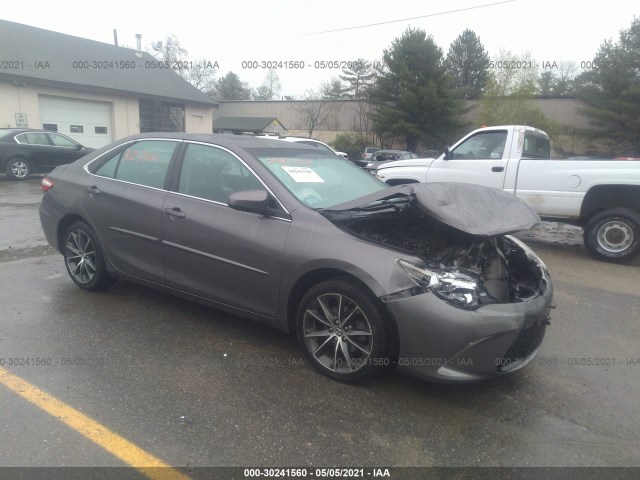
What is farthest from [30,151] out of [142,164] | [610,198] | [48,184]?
[610,198]

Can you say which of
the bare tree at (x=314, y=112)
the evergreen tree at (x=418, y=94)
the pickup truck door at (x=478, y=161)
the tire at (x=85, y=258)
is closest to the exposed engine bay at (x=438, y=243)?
the tire at (x=85, y=258)

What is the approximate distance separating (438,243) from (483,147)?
5104mm

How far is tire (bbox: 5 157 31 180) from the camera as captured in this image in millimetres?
14047

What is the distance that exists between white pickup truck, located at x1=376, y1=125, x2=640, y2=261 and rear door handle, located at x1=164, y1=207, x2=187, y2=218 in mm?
5321

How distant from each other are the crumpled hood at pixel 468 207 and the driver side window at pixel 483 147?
4.20 metres

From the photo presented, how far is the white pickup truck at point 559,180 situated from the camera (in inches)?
266

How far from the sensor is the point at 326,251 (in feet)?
10.6

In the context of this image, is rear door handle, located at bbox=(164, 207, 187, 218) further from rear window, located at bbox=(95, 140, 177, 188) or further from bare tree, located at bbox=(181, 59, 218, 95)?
bare tree, located at bbox=(181, 59, 218, 95)

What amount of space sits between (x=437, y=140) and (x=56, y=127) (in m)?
25.3

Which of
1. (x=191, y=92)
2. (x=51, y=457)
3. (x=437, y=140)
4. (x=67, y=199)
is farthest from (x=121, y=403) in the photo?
(x=437, y=140)

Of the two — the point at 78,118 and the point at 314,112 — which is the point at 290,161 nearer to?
the point at 78,118

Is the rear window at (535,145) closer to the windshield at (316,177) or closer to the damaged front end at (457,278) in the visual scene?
the windshield at (316,177)

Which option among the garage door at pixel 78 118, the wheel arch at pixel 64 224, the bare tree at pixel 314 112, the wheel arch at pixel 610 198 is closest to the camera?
the wheel arch at pixel 64 224

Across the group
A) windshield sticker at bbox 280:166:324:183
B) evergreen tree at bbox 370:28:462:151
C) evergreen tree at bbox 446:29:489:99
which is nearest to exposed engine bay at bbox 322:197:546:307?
windshield sticker at bbox 280:166:324:183
